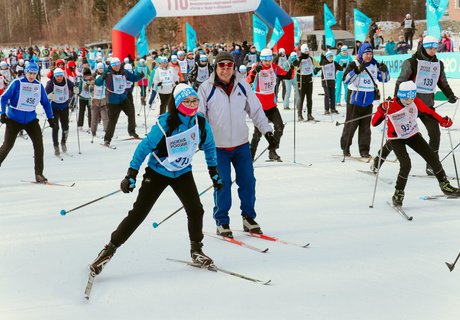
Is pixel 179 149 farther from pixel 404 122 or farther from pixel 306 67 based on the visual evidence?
pixel 306 67

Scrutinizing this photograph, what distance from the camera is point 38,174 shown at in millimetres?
9117

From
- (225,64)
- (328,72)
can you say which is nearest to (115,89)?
(328,72)

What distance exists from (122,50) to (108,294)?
1887cm

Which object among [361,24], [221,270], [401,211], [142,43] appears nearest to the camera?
[221,270]

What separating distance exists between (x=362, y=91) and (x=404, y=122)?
2901 millimetres

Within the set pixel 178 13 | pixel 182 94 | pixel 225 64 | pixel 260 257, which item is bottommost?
pixel 260 257

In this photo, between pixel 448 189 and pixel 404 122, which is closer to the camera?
pixel 404 122

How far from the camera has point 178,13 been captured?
23.4 meters

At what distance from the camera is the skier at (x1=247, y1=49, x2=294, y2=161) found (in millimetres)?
9766

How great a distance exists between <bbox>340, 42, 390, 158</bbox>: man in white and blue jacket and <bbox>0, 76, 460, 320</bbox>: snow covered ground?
3.19ft

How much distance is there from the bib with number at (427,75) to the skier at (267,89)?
2.08 m

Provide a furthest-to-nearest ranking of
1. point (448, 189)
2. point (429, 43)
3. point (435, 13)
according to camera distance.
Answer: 1. point (435, 13)
2. point (429, 43)
3. point (448, 189)

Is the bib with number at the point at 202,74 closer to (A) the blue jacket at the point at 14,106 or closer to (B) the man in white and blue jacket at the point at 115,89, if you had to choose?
(B) the man in white and blue jacket at the point at 115,89

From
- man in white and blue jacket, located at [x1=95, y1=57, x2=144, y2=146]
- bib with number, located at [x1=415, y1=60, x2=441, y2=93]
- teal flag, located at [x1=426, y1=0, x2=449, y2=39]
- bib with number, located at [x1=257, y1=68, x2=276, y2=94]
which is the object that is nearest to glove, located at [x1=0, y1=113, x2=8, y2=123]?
bib with number, located at [x1=257, y1=68, x2=276, y2=94]
